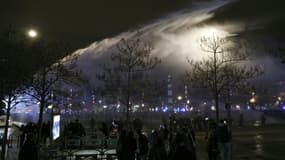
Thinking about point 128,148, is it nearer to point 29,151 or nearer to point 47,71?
point 29,151

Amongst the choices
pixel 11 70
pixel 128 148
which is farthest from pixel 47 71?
pixel 128 148

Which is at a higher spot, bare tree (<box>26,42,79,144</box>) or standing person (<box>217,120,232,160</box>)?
bare tree (<box>26,42,79,144</box>)

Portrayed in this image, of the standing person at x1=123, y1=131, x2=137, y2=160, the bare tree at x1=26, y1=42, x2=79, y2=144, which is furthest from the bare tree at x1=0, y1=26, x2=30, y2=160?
the standing person at x1=123, y1=131, x2=137, y2=160

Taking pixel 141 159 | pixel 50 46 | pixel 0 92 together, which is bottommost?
pixel 141 159

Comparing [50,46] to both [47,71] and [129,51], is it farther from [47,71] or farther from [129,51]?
[129,51]

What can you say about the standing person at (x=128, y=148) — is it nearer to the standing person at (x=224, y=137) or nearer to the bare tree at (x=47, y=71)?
the standing person at (x=224, y=137)

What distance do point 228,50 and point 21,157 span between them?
24.1 metres

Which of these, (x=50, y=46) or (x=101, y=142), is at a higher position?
(x=50, y=46)

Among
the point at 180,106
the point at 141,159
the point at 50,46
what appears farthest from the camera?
the point at 180,106

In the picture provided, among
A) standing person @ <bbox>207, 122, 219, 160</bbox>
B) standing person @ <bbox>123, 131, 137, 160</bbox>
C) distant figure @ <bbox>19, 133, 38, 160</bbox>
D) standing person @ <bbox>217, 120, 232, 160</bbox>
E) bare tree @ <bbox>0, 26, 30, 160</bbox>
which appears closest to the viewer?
distant figure @ <bbox>19, 133, 38, 160</bbox>

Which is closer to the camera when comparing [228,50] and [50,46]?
[50,46]

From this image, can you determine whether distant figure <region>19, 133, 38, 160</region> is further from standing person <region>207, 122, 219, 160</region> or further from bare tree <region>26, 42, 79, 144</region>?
bare tree <region>26, 42, 79, 144</region>

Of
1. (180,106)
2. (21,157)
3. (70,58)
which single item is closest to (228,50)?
(70,58)

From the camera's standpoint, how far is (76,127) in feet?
76.7
